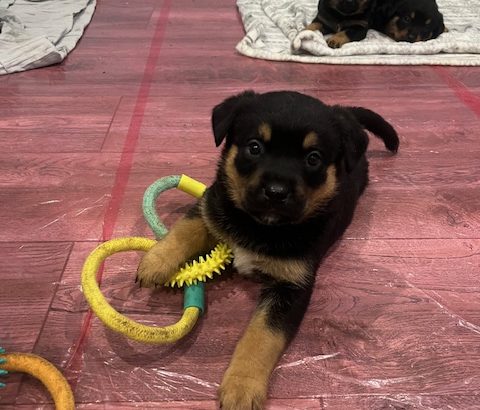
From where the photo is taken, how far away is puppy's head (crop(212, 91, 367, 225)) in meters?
1.20

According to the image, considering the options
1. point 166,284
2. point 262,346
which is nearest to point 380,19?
point 166,284

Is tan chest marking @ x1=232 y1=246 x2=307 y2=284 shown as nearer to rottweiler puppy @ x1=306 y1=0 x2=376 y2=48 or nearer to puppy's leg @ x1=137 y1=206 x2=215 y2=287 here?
puppy's leg @ x1=137 y1=206 x2=215 y2=287

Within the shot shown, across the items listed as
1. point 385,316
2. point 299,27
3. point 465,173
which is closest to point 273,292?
point 385,316

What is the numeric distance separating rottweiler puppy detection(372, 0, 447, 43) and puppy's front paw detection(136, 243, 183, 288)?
2785mm

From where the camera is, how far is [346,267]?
153 centimetres

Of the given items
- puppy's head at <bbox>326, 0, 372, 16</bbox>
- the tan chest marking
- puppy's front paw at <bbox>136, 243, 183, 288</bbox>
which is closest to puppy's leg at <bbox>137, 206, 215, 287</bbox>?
puppy's front paw at <bbox>136, 243, 183, 288</bbox>

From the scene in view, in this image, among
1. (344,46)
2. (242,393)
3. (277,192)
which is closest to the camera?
(242,393)

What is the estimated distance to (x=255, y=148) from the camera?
49.7 inches

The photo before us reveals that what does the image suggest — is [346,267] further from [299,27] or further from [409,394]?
[299,27]

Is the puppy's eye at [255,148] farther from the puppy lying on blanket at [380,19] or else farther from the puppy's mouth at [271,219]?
the puppy lying on blanket at [380,19]

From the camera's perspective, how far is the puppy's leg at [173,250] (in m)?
1.31

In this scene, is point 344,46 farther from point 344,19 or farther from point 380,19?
point 380,19

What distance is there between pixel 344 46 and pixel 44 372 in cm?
276

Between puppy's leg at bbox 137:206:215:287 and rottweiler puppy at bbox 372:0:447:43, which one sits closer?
puppy's leg at bbox 137:206:215:287
